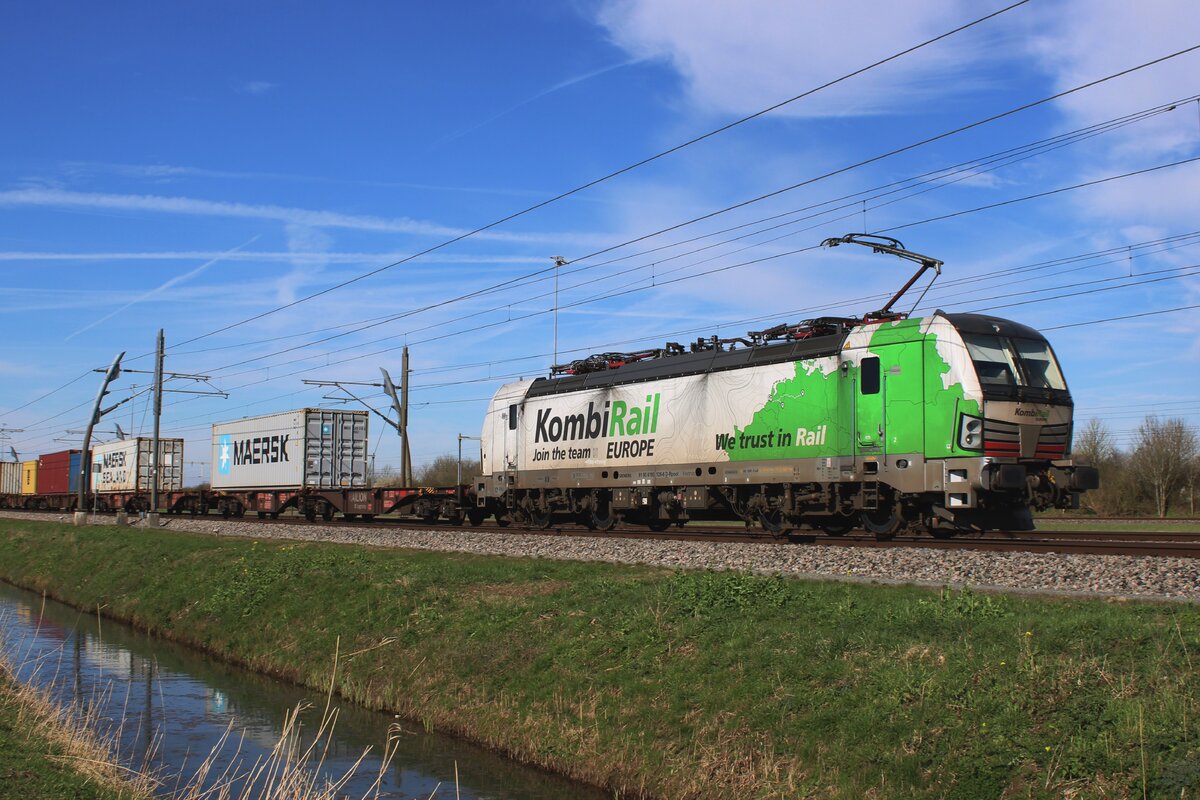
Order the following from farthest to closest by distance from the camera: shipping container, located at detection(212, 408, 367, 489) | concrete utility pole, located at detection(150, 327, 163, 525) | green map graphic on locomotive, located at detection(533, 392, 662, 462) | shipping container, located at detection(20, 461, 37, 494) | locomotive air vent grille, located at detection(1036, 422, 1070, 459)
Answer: shipping container, located at detection(20, 461, 37, 494) → shipping container, located at detection(212, 408, 367, 489) → concrete utility pole, located at detection(150, 327, 163, 525) → green map graphic on locomotive, located at detection(533, 392, 662, 462) → locomotive air vent grille, located at detection(1036, 422, 1070, 459)

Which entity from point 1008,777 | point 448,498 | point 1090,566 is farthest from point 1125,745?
point 448,498

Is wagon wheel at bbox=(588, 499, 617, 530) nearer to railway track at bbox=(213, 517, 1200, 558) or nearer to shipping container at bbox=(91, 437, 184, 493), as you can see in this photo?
railway track at bbox=(213, 517, 1200, 558)

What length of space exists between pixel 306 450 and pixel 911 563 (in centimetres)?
2964

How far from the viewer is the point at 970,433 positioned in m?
16.8

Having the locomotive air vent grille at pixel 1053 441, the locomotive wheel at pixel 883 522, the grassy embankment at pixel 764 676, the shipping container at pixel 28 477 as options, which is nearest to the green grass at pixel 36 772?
the grassy embankment at pixel 764 676

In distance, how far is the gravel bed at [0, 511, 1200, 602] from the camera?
12086 mm

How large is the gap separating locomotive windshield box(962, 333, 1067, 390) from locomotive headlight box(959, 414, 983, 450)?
2.16 feet

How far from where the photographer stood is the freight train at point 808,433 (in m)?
17.0

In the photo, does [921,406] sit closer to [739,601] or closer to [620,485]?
[739,601]

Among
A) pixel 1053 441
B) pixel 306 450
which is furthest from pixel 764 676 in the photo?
pixel 306 450

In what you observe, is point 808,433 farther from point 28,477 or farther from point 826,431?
point 28,477

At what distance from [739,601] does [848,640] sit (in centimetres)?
235

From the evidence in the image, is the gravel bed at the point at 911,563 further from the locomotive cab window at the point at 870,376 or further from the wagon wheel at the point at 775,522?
the locomotive cab window at the point at 870,376

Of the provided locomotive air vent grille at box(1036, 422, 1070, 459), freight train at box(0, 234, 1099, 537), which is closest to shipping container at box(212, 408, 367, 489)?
freight train at box(0, 234, 1099, 537)
